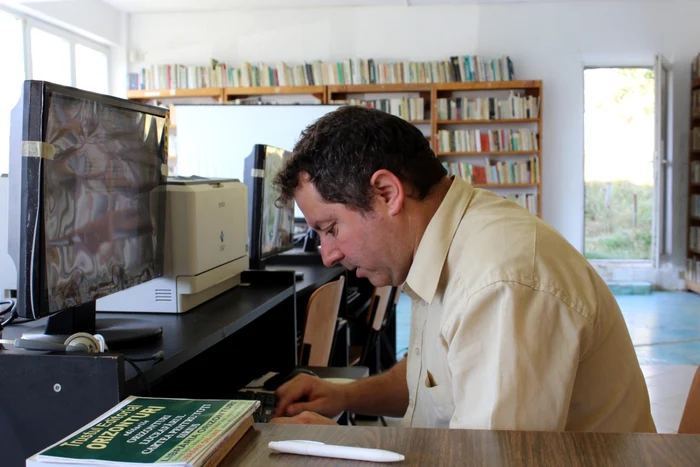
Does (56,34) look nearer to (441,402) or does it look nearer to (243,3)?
(243,3)

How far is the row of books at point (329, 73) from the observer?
7164mm

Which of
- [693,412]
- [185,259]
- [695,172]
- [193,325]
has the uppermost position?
[695,172]

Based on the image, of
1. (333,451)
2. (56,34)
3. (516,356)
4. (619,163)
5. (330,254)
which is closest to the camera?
(333,451)

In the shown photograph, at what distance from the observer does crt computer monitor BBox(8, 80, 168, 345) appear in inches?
A: 41.2

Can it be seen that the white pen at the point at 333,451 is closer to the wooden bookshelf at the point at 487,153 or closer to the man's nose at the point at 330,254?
the man's nose at the point at 330,254

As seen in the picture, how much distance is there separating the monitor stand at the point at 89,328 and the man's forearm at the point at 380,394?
0.48 m

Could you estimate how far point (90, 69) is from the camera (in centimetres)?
734

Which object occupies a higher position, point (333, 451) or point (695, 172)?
point (695, 172)

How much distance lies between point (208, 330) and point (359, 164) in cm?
50

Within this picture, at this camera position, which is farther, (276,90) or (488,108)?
(276,90)


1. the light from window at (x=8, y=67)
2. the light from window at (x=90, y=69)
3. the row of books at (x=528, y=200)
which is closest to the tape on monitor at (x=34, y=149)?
the light from window at (x=8, y=67)

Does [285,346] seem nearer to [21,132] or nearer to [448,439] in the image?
[21,132]

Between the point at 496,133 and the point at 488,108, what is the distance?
27cm

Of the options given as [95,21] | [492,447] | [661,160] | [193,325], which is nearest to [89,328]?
[193,325]
